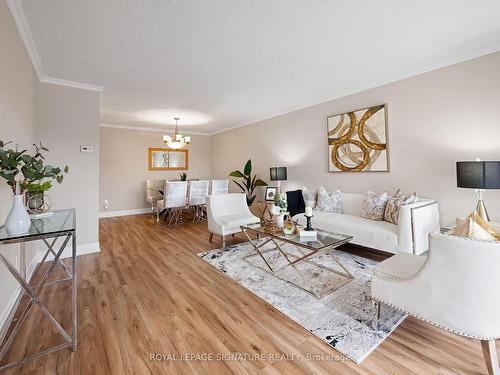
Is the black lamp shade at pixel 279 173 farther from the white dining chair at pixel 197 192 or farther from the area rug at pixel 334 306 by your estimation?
the area rug at pixel 334 306

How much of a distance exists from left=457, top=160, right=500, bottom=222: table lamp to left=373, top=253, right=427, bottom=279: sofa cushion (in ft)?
3.48

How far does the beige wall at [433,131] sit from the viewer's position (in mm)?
2604

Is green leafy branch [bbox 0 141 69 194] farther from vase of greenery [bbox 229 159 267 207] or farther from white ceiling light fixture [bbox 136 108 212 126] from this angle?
vase of greenery [bbox 229 159 267 207]

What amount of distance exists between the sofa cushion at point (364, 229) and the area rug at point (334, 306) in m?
0.27

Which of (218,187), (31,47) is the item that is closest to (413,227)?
(218,187)

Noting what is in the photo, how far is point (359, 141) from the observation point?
3.71m

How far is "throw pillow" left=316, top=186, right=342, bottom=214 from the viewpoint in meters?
3.78

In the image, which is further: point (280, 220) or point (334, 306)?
point (280, 220)

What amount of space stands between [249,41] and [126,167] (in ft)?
17.4

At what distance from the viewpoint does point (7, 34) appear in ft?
5.86

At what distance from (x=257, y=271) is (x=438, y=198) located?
253 cm

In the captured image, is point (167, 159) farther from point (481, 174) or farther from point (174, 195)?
point (481, 174)

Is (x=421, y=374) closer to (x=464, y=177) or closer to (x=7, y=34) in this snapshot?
(x=464, y=177)

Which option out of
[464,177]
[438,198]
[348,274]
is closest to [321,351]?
[348,274]
